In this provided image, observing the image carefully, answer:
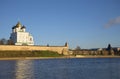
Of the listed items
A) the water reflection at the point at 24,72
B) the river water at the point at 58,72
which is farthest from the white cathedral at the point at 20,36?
the water reflection at the point at 24,72

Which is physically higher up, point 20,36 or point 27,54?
point 20,36

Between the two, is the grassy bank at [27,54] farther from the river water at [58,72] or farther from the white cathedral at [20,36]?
the river water at [58,72]

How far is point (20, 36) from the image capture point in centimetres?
10056

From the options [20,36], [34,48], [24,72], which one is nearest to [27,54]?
[34,48]

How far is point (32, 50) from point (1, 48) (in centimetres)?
1180

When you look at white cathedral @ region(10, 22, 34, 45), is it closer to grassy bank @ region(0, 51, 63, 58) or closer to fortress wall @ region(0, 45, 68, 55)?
fortress wall @ region(0, 45, 68, 55)

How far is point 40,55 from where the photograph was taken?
92.8 metres

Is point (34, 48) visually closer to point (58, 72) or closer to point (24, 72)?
point (58, 72)

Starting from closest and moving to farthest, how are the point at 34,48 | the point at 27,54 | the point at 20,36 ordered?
the point at 27,54
the point at 34,48
the point at 20,36

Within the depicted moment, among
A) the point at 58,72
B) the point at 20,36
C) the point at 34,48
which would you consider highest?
the point at 20,36

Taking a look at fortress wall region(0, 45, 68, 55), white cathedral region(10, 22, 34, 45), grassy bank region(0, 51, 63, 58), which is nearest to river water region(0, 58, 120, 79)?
grassy bank region(0, 51, 63, 58)

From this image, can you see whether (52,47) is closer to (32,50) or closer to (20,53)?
(32,50)

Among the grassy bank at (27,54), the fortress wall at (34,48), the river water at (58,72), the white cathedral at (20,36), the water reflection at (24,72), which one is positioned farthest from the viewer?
the white cathedral at (20,36)

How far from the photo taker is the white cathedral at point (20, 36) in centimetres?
9994
